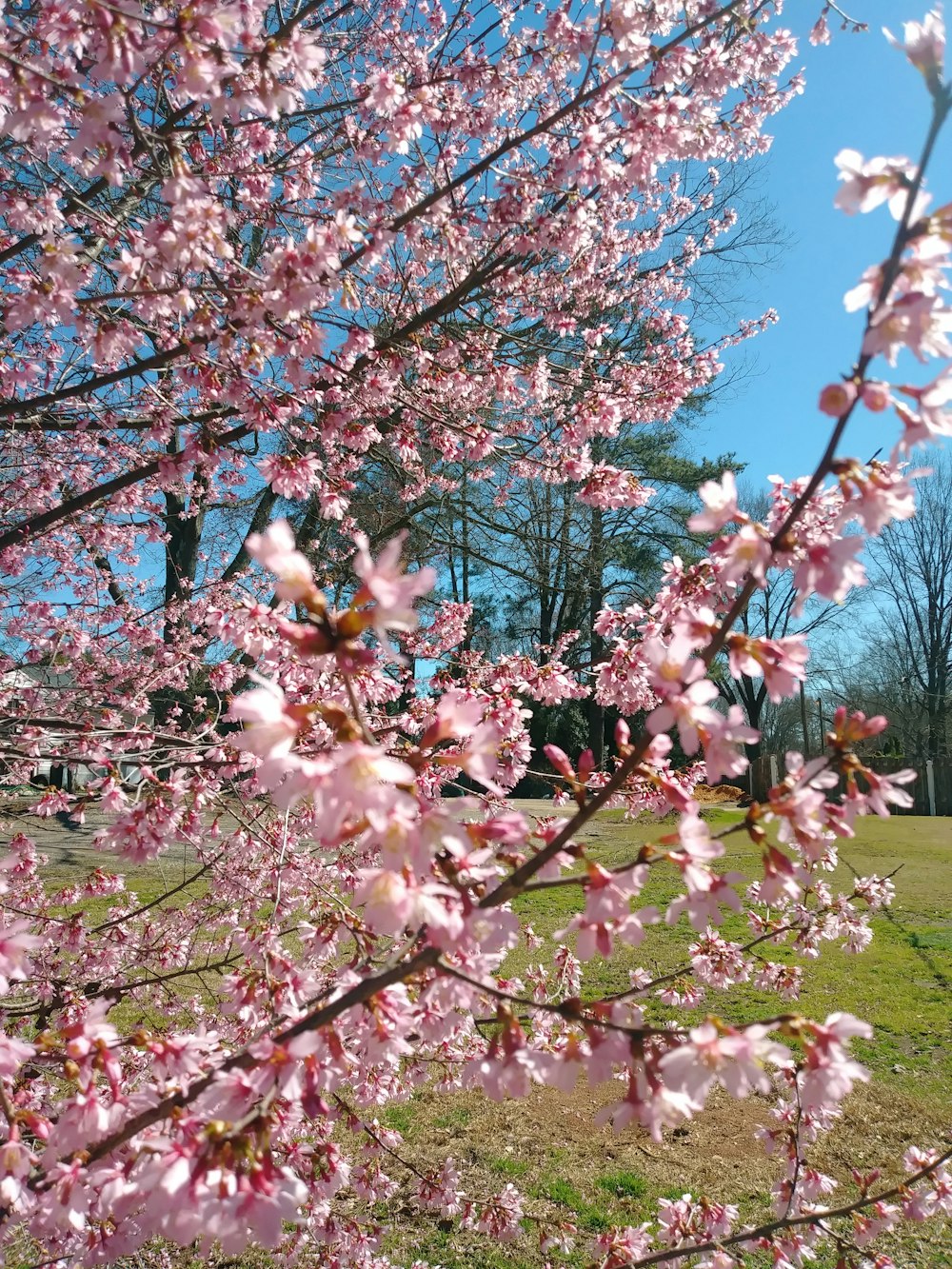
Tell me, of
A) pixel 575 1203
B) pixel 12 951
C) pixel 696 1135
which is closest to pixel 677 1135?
pixel 696 1135

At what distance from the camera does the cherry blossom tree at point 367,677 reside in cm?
100

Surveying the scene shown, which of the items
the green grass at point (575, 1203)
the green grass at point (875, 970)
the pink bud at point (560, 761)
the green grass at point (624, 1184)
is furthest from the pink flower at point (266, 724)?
the green grass at point (624, 1184)

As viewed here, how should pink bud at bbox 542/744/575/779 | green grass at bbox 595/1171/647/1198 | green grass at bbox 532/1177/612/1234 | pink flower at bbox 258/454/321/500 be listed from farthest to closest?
green grass at bbox 595/1171/647/1198 < green grass at bbox 532/1177/612/1234 < pink flower at bbox 258/454/321/500 < pink bud at bbox 542/744/575/779

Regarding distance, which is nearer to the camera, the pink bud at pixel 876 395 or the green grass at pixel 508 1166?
the pink bud at pixel 876 395

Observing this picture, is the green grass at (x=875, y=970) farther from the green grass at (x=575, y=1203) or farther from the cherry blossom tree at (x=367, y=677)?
the green grass at (x=575, y=1203)

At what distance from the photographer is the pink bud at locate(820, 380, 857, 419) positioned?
1.02 metres

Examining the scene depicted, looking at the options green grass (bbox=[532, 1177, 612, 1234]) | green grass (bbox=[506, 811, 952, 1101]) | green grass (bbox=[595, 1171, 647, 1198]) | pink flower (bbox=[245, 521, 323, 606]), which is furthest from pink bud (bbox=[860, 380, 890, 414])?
green grass (bbox=[595, 1171, 647, 1198])

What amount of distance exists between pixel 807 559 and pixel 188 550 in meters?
10.1

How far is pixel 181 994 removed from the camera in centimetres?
455

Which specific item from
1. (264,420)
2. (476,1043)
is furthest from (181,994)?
(264,420)

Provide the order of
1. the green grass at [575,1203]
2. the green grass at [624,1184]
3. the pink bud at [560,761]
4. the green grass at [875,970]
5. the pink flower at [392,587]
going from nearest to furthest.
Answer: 1. the pink flower at [392,587]
2. the pink bud at [560,761]
3. the green grass at [575,1203]
4. the green grass at [624,1184]
5. the green grass at [875,970]

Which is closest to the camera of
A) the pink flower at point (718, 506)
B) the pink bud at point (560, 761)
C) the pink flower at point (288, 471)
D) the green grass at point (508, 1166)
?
the pink flower at point (718, 506)

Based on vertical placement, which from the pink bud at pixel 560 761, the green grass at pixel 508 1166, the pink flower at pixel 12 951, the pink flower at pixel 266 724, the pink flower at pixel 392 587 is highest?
the pink flower at pixel 392 587

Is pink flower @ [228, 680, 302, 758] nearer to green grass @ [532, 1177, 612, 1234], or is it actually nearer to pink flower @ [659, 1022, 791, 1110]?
pink flower @ [659, 1022, 791, 1110]
